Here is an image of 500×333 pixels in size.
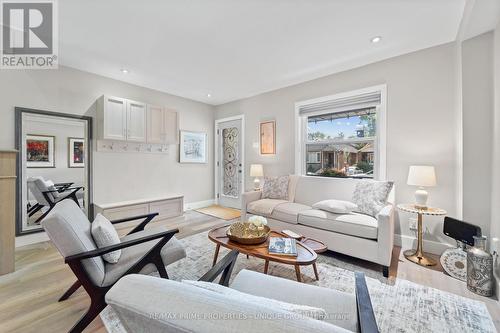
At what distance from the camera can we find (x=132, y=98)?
4023 mm

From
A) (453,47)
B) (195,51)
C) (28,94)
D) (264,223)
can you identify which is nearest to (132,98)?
(28,94)

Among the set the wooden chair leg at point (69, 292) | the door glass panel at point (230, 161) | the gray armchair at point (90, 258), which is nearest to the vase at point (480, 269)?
the gray armchair at point (90, 258)

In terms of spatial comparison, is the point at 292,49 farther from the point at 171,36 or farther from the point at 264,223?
the point at 264,223

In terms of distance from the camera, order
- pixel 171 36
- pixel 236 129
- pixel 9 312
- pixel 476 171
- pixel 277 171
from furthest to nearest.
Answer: pixel 236 129, pixel 277 171, pixel 171 36, pixel 476 171, pixel 9 312

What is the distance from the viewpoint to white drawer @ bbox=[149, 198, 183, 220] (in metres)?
3.98

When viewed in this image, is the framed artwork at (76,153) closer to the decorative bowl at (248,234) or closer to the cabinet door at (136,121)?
the cabinet door at (136,121)

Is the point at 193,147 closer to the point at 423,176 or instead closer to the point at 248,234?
the point at 248,234

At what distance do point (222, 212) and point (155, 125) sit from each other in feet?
7.46

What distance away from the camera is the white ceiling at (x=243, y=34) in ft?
6.68

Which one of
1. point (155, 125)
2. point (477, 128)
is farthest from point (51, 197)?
point (477, 128)

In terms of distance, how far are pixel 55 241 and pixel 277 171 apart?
138 inches

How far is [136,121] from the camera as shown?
3.78 metres

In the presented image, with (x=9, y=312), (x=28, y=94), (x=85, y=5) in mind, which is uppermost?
(x=85, y=5)

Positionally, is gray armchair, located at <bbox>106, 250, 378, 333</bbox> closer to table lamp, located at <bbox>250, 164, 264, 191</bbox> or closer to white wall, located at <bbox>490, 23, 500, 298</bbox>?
white wall, located at <bbox>490, 23, 500, 298</bbox>
